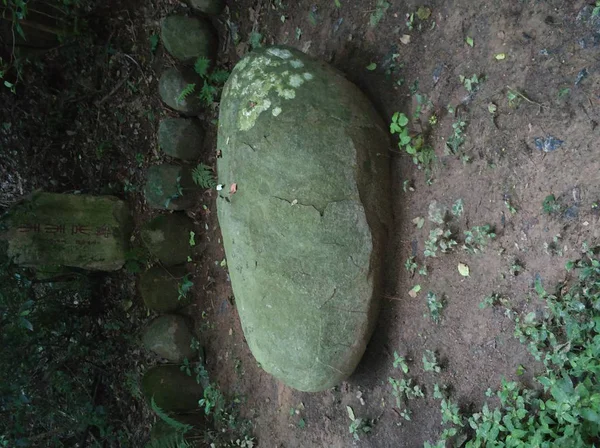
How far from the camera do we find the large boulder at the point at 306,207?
9.00ft

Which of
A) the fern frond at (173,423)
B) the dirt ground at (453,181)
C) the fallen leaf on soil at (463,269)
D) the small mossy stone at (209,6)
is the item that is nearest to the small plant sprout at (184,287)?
the dirt ground at (453,181)

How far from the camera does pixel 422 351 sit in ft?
9.28

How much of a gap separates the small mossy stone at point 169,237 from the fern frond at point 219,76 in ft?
3.84

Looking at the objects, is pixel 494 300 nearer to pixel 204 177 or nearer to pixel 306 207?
pixel 306 207

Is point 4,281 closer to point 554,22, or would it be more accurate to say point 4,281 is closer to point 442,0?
point 442,0

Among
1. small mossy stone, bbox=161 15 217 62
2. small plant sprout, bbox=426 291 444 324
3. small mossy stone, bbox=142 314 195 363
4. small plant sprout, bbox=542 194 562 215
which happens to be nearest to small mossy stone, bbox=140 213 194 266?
small mossy stone, bbox=142 314 195 363

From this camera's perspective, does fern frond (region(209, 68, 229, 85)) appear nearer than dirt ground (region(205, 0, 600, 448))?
No

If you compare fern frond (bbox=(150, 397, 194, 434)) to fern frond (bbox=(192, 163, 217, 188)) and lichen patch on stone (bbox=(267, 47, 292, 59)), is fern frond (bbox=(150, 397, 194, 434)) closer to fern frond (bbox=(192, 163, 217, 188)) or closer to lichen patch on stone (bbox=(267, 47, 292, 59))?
fern frond (bbox=(192, 163, 217, 188))

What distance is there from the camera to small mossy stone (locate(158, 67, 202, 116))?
4.32 metres

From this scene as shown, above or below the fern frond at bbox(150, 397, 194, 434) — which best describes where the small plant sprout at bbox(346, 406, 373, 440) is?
above

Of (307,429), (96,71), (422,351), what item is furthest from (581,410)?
(96,71)

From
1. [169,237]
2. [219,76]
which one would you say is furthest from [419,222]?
[169,237]

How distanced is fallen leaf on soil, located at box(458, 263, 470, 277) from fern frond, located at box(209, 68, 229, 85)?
2400 millimetres

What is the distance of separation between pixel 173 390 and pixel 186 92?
2426 millimetres
